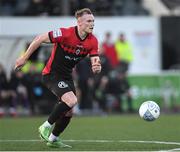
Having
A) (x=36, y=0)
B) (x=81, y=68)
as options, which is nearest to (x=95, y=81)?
(x=81, y=68)

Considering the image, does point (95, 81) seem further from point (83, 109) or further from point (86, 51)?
point (86, 51)

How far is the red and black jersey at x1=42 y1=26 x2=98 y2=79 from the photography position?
11461 mm

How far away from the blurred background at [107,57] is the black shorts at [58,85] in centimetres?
1050

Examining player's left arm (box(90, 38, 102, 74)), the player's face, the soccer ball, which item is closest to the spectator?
the soccer ball

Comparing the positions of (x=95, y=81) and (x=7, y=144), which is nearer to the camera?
(x=7, y=144)

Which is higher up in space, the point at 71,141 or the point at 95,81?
the point at 71,141

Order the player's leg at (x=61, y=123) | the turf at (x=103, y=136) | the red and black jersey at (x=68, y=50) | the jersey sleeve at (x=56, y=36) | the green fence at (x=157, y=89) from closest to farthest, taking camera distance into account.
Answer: the turf at (x=103, y=136)
the player's leg at (x=61, y=123)
the jersey sleeve at (x=56, y=36)
the red and black jersey at (x=68, y=50)
the green fence at (x=157, y=89)

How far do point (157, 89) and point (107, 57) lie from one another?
207 cm

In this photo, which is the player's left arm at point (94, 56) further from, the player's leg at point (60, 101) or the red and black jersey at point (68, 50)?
the player's leg at point (60, 101)

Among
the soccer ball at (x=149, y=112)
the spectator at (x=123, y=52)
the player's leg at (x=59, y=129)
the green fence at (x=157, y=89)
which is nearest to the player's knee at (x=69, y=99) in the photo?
the player's leg at (x=59, y=129)

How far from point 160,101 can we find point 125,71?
157cm

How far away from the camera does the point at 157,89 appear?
78.1 ft

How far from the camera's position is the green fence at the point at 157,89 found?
23.7 m

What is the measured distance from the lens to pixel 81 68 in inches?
906
